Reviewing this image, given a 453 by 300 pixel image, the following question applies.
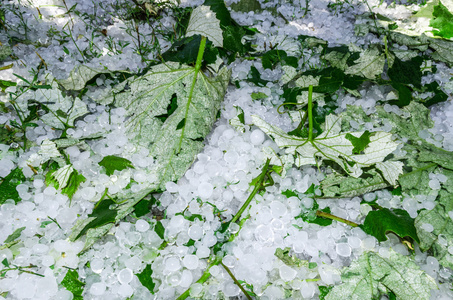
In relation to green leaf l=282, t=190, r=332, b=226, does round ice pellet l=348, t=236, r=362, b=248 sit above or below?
below

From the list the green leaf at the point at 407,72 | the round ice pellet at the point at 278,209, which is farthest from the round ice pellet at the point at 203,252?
the green leaf at the point at 407,72

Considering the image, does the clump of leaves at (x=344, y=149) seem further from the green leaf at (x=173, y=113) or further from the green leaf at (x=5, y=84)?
the green leaf at (x=5, y=84)

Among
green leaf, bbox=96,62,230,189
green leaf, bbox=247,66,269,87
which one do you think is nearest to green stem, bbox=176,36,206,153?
green leaf, bbox=96,62,230,189

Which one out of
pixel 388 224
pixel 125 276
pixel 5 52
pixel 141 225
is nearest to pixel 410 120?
pixel 388 224

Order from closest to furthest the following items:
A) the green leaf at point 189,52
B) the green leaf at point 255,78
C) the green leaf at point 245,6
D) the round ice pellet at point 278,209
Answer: the round ice pellet at point 278,209 → the green leaf at point 189,52 → the green leaf at point 255,78 → the green leaf at point 245,6

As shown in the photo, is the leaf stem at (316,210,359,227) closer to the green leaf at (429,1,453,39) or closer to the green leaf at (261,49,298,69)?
the green leaf at (261,49,298,69)

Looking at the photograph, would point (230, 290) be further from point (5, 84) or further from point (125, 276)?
point (5, 84)

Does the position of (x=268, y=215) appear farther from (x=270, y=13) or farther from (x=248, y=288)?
(x=270, y=13)
